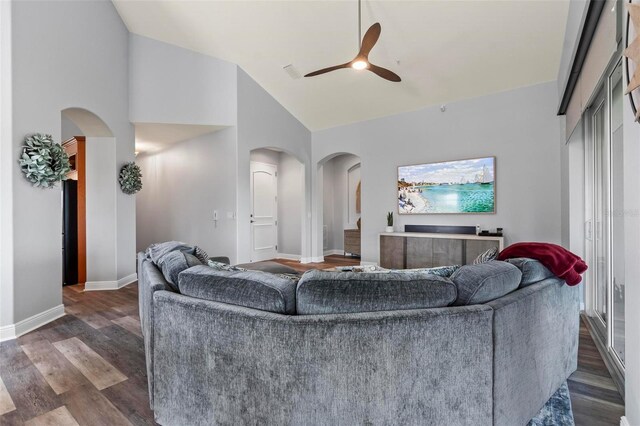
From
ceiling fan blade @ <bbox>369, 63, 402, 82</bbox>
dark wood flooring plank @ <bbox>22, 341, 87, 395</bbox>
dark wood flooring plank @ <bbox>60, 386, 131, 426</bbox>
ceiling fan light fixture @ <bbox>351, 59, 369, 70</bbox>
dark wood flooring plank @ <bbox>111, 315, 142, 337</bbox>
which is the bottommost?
dark wood flooring plank @ <bbox>22, 341, 87, 395</bbox>

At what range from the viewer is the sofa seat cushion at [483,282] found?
1342 mm

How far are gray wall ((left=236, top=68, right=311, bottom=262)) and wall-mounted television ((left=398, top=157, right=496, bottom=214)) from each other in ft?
7.26

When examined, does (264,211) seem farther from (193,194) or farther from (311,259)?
(193,194)

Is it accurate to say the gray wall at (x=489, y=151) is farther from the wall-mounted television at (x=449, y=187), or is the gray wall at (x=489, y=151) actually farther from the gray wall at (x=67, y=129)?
the gray wall at (x=67, y=129)

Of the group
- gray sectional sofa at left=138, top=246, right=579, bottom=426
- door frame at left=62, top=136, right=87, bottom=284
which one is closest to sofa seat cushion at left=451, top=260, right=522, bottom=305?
gray sectional sofa at left=138, top=246, right=579, bottom=426

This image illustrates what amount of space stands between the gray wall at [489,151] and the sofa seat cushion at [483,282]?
3.49 meters

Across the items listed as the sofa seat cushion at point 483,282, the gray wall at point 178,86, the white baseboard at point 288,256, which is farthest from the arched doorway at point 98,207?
the sofa seat cushion at point 483,282

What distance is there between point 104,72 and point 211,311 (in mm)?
4409

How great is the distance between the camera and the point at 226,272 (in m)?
1.53

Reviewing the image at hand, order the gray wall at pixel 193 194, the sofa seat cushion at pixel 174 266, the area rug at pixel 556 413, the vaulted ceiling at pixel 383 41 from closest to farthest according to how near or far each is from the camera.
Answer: the area rug at pixel 556 413 < the sofa seat cushion at pixel 174 266 < the vaulted ceiling at pixel 383 41 < the gray wall at pixel 193 194

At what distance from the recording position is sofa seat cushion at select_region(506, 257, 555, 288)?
5.40 feet

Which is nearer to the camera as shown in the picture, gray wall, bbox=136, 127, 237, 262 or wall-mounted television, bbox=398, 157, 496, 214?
wall-mounted television, bbox=398, 157, 496, 214

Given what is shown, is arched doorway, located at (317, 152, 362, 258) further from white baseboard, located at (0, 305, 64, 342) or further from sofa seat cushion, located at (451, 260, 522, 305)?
sofa seat cushion, located at (451, 260, 522, 305)

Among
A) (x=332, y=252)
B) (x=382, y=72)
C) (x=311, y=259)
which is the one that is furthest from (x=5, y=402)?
(x=332, y=252)
